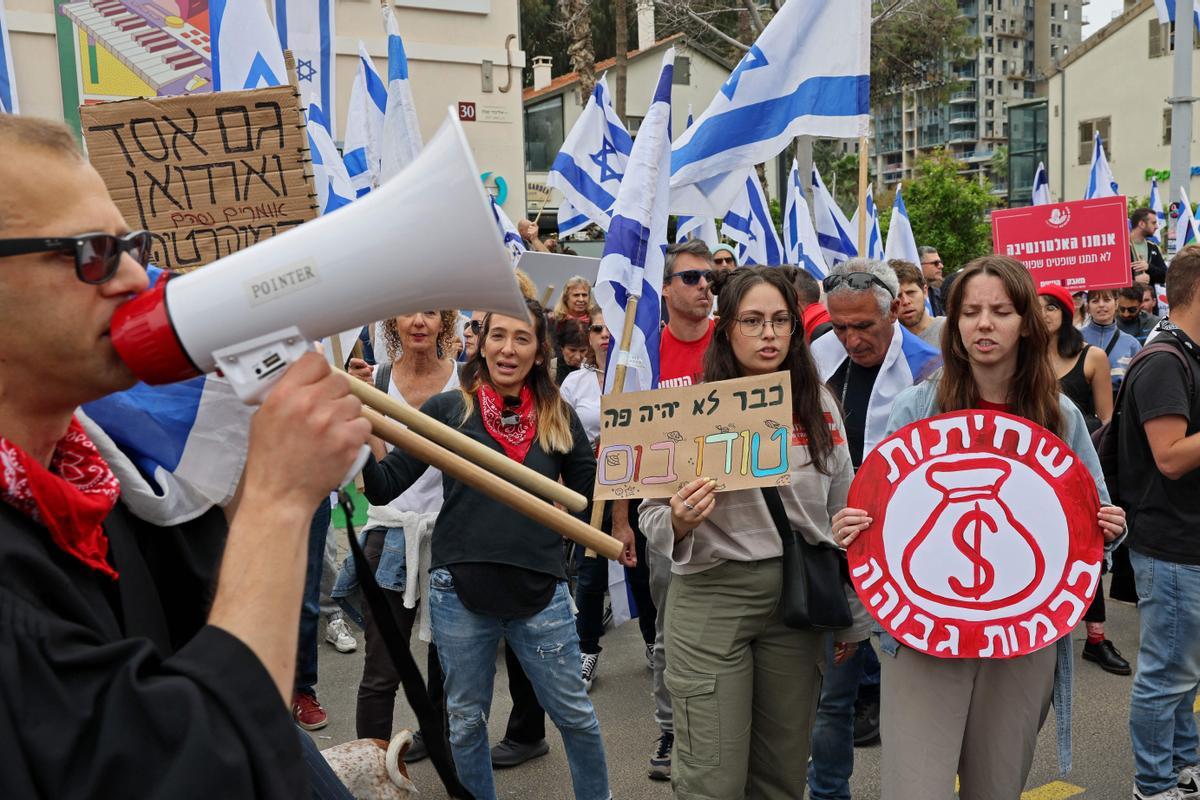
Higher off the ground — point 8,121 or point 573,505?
point 8,121

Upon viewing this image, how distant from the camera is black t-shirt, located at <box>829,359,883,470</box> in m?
4.46

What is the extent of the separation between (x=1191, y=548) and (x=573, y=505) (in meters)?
2.85

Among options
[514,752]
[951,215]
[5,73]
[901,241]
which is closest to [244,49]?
[5,73]

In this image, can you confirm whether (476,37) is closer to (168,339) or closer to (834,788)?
(834,788)

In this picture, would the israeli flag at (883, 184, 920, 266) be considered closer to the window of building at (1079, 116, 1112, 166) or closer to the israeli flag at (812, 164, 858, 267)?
the israeli flag at (812, 164, 858, 267)

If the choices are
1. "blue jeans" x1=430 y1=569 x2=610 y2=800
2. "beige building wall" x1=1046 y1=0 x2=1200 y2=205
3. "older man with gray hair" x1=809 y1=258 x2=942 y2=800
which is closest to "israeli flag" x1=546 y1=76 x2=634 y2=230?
"older man with gray hair" x1=809 y1=258 x2=942 y2=800

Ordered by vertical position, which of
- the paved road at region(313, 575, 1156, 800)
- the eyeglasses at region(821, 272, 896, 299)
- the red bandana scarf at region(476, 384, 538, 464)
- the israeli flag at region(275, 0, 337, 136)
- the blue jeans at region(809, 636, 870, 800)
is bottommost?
the paved road at region(313, 575, 1156, 800)

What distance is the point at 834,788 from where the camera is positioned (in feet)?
12.8

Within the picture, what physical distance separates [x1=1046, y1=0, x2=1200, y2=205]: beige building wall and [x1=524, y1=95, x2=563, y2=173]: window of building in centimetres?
2024

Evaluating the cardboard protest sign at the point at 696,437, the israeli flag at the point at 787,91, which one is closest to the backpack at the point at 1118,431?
the cardboard protest sign at the point at 696,437

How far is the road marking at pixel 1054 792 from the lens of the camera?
4164mm

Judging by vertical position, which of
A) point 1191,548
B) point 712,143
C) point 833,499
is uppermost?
point 712,143

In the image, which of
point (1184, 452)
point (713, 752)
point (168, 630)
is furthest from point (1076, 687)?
point (168, 630)

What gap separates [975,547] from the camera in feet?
9.93
